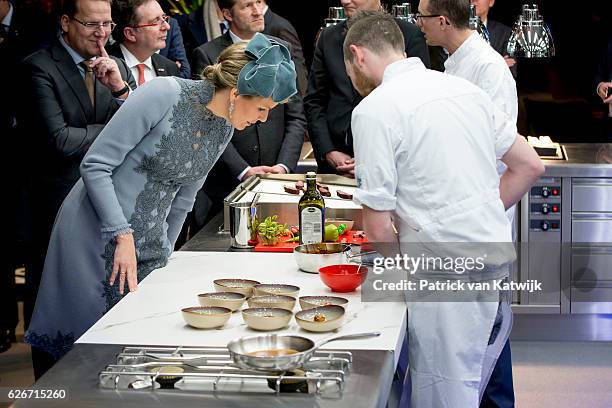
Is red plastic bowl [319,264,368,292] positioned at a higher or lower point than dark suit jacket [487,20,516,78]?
lower

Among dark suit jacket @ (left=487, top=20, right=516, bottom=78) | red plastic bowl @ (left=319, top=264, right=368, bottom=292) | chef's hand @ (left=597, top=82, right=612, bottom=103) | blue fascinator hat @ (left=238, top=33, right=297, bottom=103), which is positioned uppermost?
blue fascinator hat @ (left=238, top=33, right=297, bottom=103)

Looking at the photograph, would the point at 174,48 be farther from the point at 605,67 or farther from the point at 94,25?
the point at 605,67

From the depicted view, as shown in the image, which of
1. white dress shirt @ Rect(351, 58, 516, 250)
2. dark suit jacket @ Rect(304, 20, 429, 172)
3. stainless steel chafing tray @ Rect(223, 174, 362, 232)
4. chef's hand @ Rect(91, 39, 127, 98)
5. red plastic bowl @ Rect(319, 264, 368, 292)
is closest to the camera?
white dress shirt @ Rect(351, 58, 516, 250)

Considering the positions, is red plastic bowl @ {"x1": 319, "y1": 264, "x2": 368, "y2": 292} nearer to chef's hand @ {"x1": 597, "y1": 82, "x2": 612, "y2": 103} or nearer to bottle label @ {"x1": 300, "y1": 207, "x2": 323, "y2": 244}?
bottle label @ {"x1": 300, "y1": 207, "x2": 323, "y2": 244}

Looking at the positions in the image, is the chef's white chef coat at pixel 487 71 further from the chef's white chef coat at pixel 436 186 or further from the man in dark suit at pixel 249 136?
the man in dark suit at pixel 249 136

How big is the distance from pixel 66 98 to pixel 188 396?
2487 millimetres

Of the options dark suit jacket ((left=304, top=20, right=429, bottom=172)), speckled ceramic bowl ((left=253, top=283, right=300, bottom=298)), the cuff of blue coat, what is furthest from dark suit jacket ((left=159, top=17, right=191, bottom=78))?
speckled ceramic bowl ((left=253, top=283, right=300, bottom=298))

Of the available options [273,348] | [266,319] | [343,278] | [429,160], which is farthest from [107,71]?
[273,348]

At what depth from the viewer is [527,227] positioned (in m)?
5.41

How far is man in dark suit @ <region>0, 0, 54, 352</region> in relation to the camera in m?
5.17

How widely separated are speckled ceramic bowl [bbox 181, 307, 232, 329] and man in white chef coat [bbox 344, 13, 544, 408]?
1.71 feet

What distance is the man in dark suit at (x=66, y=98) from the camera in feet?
13.9

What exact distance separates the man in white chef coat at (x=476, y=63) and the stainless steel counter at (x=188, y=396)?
1659mm

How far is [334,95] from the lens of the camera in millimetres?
5129
